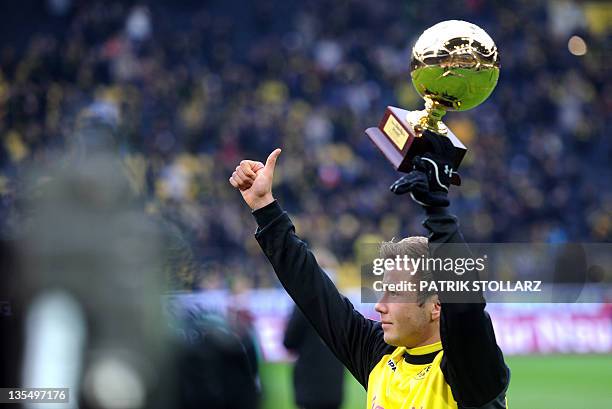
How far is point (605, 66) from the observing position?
A: 79.1 ft

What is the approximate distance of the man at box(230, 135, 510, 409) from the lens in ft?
10.1

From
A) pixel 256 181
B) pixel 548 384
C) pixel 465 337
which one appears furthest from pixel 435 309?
pixel 548 384

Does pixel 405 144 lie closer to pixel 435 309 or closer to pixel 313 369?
pixel 435 309

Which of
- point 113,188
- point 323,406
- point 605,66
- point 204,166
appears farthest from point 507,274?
point 605,66

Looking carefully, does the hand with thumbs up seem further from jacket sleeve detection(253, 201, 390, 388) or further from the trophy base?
the trophy base

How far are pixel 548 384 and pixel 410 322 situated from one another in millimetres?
10058

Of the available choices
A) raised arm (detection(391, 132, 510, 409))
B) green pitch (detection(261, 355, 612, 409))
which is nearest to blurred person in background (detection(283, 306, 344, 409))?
green pitch (detection(261, 355, 612, 409))

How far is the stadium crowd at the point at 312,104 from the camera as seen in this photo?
62.4 ft

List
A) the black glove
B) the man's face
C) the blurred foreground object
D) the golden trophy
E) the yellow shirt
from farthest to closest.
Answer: the man's face < the yellow shirt < the golden trophy < the black glove < the blurred foreground object

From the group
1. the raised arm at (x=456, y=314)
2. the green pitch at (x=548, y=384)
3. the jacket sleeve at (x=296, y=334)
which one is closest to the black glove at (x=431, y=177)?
the raised arm at (x=456, y=314)

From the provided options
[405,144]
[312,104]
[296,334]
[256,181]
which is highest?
[312,104]

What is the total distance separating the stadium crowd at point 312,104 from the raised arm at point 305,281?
12.1m

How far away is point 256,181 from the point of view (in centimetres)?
→ 373

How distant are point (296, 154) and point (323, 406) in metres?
11.9
